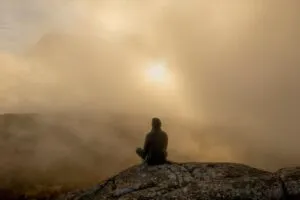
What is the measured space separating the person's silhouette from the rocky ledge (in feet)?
2.33

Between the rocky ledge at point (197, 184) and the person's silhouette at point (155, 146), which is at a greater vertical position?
the person's silhouette at point (155, 146)

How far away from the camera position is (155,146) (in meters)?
25.4

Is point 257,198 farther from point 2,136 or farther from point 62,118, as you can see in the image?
point 62,118

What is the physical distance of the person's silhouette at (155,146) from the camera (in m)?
25.5

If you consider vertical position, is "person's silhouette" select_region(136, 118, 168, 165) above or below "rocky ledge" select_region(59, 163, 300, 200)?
above

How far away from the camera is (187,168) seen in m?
25.1

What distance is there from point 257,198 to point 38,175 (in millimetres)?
55063

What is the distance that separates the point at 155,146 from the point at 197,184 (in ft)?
16.7

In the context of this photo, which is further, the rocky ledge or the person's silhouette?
the person's silhouette

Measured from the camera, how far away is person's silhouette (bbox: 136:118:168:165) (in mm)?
25531

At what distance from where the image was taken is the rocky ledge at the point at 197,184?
19922 mm

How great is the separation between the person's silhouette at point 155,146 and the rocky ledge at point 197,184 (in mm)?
710

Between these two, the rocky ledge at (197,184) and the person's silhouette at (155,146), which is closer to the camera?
the rocky ledge at (197,184)

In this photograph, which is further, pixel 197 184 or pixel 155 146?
pixel 155 146
